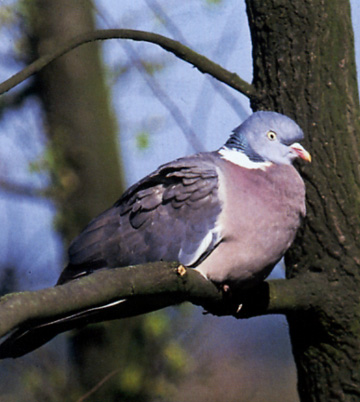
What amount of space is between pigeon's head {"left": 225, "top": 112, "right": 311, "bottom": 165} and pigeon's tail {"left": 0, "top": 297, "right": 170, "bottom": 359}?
2.50 feet

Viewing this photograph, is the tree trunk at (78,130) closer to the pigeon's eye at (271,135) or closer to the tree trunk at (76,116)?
the tree trunk at (76,116)

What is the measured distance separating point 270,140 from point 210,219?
0.47m

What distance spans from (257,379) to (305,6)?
2.56m

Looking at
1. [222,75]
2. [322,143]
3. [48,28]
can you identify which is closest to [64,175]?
[48,28]

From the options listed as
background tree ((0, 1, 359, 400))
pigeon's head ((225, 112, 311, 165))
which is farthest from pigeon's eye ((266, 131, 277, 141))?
background tree ((0, 1, 359, 400))

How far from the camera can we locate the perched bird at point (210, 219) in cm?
238

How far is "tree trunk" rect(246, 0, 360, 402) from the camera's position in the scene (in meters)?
2.70

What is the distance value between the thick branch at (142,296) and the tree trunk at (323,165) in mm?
261

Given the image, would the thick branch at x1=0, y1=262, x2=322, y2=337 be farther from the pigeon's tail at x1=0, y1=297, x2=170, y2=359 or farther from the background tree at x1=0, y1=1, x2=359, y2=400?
the background tree at x1=0, y1=1, x2=359, y2=400

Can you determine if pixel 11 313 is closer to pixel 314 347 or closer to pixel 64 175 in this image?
pixel 314 347

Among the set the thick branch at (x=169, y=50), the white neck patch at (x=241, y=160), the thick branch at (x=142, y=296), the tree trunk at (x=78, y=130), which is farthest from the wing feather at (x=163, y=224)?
the tree trunk at (x=78, y=130)

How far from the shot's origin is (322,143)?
2766 mm

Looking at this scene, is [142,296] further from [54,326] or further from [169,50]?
[169,50]

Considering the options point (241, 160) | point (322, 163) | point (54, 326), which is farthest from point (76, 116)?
point (54, 326)
